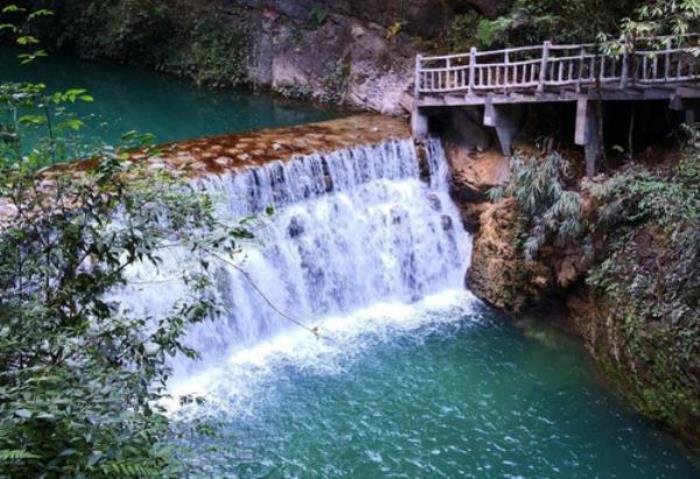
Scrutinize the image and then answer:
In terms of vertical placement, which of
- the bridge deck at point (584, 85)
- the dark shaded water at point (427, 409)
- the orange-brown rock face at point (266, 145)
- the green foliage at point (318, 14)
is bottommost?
the dark shaded water at point (427, 409)

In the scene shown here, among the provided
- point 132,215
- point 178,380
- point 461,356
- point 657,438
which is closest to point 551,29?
point 461,356

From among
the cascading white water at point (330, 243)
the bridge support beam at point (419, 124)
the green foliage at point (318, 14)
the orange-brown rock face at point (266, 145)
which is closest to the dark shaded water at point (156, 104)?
the green foliage at point (318, 14)

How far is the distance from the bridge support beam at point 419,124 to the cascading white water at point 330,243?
0.35m

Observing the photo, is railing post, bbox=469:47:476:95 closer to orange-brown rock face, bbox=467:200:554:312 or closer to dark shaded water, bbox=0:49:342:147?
orange-brown rock face, bbox=467:200:554:312

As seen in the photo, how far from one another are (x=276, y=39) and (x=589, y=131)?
11.9m

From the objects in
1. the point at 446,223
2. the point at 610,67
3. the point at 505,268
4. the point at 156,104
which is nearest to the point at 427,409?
the point at 505,268

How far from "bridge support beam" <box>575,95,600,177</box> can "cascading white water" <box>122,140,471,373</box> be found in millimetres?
2987

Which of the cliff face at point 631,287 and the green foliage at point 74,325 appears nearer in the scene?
the green foliage at point 74,325

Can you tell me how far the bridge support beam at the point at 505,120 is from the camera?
43.8 ft

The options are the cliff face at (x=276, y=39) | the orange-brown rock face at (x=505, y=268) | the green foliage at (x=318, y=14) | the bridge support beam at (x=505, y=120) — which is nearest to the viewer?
the orange-brown rock face at (x=505, y=268)

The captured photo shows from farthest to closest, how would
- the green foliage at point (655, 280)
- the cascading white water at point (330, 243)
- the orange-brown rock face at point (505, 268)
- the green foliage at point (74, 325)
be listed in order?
the orange-brown rock face at point (505, 268) < the cascading white water at point (330, 243) < the green foliage at point (655, 280) < the green foliage at point (74, 325)

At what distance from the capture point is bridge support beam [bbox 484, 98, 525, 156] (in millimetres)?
13336

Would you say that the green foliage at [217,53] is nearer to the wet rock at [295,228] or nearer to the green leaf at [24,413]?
the wet rock at [295,228]

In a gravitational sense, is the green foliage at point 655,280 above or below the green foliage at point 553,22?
below
